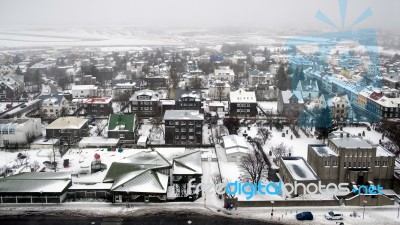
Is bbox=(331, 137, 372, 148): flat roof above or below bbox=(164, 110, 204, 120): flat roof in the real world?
above

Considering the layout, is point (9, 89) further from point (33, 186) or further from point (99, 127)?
point (33, 186)

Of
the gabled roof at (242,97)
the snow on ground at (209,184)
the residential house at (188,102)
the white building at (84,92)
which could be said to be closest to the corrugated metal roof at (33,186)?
the snow on ground at (209,184)

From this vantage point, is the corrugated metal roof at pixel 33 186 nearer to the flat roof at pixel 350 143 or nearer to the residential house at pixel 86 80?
the flat roof at pixel 350 143

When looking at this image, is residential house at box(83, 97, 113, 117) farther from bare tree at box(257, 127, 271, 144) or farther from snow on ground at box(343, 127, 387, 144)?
snow on ground at box(343, 127, 387, 144)

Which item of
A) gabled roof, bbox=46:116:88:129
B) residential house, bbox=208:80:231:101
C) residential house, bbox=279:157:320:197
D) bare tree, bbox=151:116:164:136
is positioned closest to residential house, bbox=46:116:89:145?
gabled roof, bbox=46:116:88:129

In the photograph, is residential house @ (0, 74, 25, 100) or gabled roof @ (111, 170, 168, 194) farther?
residential house @ (0, 74, 25, 100)

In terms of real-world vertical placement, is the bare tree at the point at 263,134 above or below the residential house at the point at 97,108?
below

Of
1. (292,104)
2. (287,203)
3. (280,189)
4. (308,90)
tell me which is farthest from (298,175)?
(308,90)
